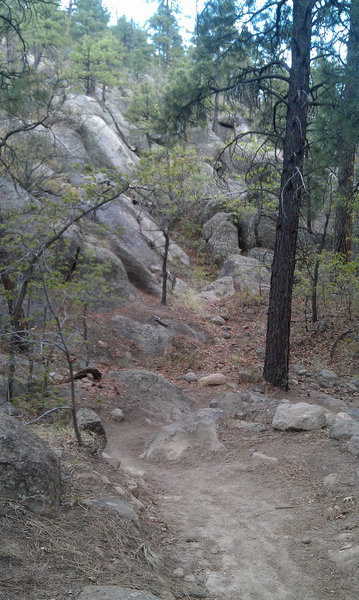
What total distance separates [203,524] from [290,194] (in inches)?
223

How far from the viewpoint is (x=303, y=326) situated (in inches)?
487

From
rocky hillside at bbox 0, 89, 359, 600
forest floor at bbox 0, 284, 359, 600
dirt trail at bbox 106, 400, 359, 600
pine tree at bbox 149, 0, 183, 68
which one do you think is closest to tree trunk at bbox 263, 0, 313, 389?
rocky hillside at bbox 0, 89, 359, 600

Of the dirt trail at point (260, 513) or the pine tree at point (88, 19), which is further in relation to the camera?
the pine tree at point (88, 19)

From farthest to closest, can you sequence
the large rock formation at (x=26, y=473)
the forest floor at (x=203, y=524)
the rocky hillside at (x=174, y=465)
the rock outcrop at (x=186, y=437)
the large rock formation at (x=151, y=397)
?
the large rock formation at (x=151, y=397) < the rock outcrop at (x=186, y=437) < the large rock formation at (x=26, y=473) < the rocky hillside at (x=174, y=465) < the forest floor at (x=203, y=524)

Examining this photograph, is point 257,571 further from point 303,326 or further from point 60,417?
point 303,326

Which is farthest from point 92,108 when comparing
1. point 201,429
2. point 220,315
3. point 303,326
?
point 201,429

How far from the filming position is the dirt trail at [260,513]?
329 cm

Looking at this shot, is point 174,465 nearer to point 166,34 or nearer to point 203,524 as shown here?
point 203,524

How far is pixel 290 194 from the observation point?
8133mm

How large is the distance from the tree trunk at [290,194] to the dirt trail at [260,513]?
252cm

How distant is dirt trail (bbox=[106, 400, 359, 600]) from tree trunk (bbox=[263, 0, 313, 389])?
252 centimetres

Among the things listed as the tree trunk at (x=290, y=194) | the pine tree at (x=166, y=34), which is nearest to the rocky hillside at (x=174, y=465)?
the tree trunk at (x=290, y=194)

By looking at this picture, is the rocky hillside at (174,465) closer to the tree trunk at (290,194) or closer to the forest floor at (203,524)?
the forest floor at (203,524)

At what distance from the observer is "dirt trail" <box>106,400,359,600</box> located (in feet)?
10.8
